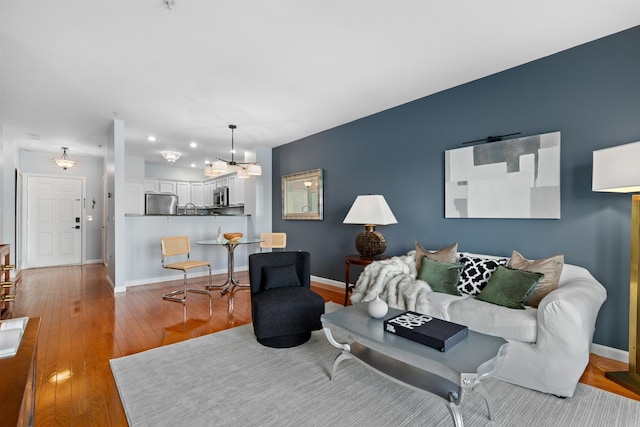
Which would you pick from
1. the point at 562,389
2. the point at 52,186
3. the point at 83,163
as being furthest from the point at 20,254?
the point at 562,389

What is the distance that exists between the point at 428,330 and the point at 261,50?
2.51m

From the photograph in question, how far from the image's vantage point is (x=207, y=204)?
27.9 feet

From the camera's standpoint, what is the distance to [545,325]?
6.34ft

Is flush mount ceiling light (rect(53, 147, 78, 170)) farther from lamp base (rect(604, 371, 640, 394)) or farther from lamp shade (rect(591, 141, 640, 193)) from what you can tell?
lamp base (rect(604, 371, 640, 394))

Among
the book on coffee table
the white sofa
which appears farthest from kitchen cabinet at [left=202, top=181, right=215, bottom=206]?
the book on coffee table

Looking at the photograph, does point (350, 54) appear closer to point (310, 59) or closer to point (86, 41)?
point (310, 59)

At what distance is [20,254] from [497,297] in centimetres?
815

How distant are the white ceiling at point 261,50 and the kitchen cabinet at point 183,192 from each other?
154 inches

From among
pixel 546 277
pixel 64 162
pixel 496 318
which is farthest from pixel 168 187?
pixel 546 277

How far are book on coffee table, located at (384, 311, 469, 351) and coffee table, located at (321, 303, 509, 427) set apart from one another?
0.03 metres

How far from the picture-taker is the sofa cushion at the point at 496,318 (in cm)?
203

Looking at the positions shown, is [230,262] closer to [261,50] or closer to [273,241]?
[273,241]

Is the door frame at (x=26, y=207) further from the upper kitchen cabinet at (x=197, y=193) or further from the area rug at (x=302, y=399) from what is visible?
the area rug at (x=302, y=399)

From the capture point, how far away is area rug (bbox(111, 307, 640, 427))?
5.60 ft
